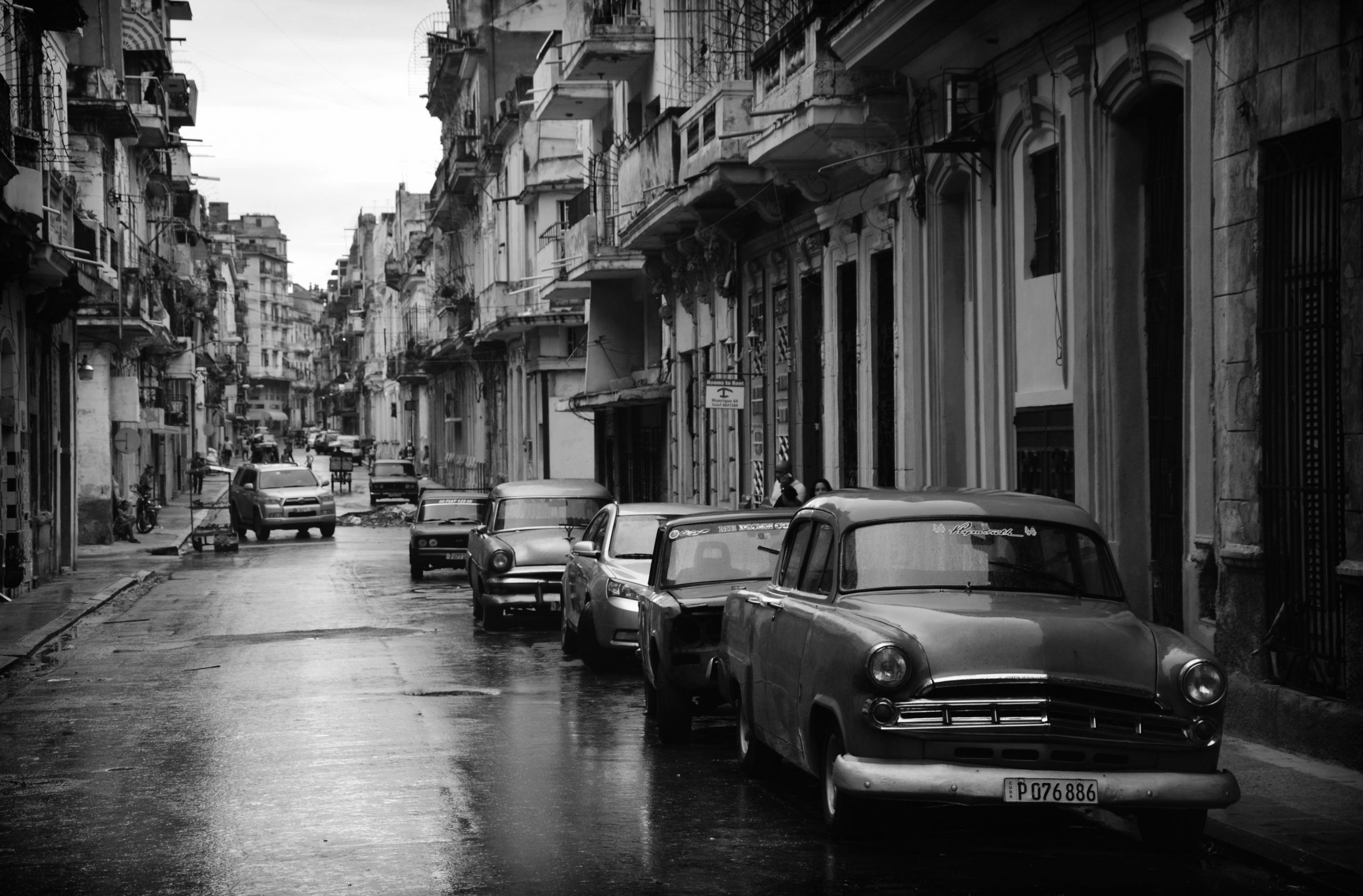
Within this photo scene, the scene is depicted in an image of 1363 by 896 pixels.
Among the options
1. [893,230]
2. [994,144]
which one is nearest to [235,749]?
[994,144]

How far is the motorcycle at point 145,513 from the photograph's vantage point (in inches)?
1826

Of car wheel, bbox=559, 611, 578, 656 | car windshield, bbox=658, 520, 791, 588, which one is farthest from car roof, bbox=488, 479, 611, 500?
car windshield, bbox=658, 520, 791, 588

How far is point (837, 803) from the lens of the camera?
834 centimetres

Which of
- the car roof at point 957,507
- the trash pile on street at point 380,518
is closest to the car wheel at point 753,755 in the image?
the car roof at point 957,507

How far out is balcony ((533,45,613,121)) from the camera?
36.2 m

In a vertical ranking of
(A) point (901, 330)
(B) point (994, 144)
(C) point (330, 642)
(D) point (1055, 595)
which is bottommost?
(C) point (330, 642)

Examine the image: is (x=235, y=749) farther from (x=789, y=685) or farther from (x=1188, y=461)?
(x=1188, y=461)

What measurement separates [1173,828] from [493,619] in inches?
539

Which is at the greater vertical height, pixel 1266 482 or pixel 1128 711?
pixel 1266 482

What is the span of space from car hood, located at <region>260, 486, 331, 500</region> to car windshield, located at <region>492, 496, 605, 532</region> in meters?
23.9

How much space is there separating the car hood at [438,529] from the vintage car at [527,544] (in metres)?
6.58

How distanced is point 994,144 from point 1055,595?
10049 millimetres

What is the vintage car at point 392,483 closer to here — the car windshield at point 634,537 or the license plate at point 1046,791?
the car windshield at point 634,537

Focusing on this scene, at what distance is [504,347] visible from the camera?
195 feet
